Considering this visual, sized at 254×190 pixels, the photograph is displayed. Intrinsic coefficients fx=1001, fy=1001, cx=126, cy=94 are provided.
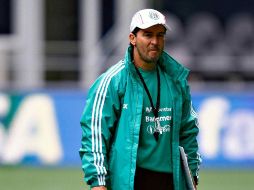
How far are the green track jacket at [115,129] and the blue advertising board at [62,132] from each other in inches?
391

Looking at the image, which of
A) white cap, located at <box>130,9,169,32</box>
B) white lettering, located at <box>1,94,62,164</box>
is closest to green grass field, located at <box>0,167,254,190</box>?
white lettering, located at <box>1,94,62,164</box>

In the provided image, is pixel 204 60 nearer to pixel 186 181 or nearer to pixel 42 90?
pixel 42 90

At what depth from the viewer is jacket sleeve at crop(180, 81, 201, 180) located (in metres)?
7.60

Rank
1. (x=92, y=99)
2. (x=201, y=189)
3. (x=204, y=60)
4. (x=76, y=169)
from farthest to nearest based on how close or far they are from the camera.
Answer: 1. (x=204, y=60)
2. (x=76, y=169)
3. (x=201, y=189)
4. (x=92, y=99)

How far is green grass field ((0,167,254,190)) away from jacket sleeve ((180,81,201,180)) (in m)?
6.76

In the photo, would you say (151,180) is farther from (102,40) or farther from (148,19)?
(102,40)

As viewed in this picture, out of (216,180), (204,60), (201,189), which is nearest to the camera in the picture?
(201,189)

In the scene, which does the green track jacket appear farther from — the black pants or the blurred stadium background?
the blurred stadium background

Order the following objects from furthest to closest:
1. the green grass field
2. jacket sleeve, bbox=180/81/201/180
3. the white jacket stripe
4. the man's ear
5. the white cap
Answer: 1. the green grass field
2. jacket sleeve, bbox=180/81/201/180
3. the man's ear
4. the white cap
5. the white jacket stripe

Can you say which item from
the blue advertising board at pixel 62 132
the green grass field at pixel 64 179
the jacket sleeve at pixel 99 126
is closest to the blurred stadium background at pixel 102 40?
the blue advertising board at pixel 62 132

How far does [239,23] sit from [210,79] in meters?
1.50

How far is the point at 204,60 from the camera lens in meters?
23.1

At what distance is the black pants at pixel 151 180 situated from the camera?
24.1ft

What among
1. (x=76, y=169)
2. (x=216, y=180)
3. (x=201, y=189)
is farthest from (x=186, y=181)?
(x=76, y=169)
